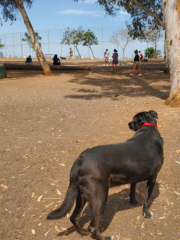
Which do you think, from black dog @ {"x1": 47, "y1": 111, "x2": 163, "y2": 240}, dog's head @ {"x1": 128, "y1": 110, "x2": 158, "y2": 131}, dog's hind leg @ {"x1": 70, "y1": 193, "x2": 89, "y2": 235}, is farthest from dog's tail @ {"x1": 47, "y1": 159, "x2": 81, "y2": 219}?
dog's head @ {"x1": 128, "y1": 110, "x2": 158, "y2": 131}

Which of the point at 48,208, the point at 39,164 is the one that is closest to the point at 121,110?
the point at 39,164

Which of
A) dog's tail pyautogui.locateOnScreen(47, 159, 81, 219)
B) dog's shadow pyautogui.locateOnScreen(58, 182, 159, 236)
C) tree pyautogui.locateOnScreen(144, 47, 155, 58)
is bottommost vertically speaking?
dog's shadow pyautogui.locateOnScreen(58, 182, 159, 236)

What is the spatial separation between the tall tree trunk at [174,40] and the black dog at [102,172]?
6.41 meters

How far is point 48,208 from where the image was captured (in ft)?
12.1

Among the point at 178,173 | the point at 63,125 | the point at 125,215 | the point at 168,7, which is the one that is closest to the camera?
the point at 125,215

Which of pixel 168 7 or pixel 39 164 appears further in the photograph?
pixel 168 7

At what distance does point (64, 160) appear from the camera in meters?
5.18

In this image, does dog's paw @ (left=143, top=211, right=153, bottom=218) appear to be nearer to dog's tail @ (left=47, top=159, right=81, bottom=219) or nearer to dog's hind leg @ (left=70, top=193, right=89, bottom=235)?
dog's hind leg @ (left=70, top=193, right=89, bottom=235)

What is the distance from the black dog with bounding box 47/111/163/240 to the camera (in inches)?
107

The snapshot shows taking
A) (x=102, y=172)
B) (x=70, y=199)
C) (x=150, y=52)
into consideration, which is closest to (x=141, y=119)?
(x=102, y=172)

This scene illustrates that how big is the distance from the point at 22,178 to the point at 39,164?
1.90ft

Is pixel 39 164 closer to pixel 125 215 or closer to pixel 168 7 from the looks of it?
pixel 125 215

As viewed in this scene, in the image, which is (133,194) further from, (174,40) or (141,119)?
(174,40)

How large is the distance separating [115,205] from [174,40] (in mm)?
7215
